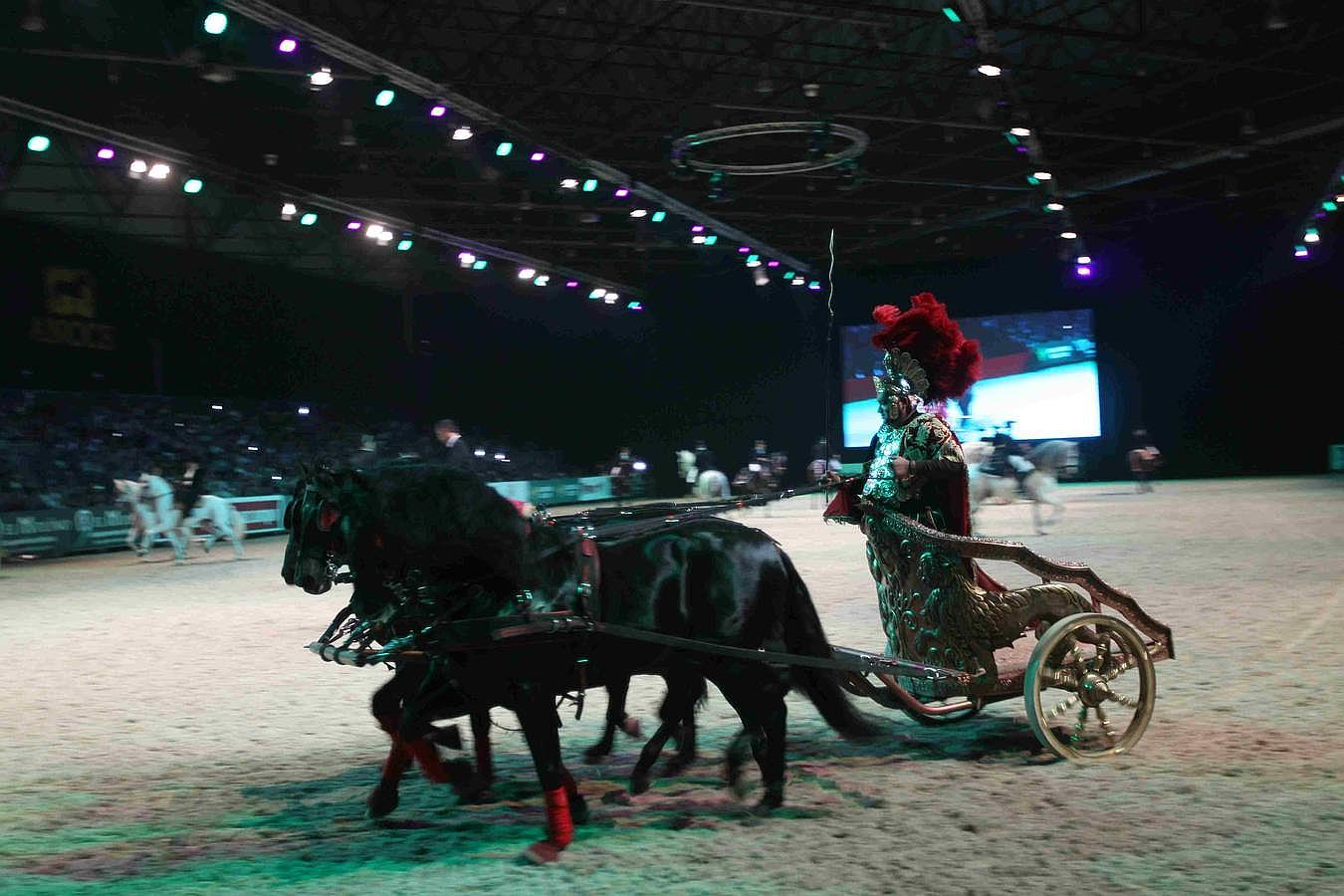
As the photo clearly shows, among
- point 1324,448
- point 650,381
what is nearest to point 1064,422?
point 1324,448

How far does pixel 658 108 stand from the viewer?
17766 millimetres

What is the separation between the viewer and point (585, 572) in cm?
385

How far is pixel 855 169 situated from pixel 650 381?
15.1m

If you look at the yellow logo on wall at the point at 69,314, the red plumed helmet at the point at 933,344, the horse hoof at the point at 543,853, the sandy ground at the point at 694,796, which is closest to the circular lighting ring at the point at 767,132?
the sandy ground at the point at 694,796

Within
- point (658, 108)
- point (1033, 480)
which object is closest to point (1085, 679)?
point (1033, 480)

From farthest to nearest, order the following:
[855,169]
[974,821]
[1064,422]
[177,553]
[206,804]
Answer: [1064,422] → [855,169] → [177,553] → [206,804] → [974,821]

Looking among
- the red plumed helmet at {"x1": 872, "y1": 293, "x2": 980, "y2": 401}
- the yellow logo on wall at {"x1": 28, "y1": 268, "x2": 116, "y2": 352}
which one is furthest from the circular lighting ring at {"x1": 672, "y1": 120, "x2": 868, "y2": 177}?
the yellow logo on wall at {"x1": 28, "y1": 268, "x2": 116, "y2": 352}

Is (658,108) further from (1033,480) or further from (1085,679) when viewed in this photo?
(1085,679)

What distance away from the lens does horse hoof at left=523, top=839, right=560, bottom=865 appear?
3.48m

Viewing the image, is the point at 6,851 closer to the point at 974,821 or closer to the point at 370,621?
the point at 370,621

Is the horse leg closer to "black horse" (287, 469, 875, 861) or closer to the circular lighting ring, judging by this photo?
"black horse" (287, 469, 875, 861)

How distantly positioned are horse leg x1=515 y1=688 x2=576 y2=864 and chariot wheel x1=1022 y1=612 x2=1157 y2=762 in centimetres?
189

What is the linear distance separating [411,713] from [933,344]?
103 inches

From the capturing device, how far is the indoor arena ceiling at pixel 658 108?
14.0m
